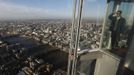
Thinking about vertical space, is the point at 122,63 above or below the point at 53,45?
above

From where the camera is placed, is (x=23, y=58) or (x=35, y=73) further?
(x=23, y=58)

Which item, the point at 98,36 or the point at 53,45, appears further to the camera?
the point at 53,45

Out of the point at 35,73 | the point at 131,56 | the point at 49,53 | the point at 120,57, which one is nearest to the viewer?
the point at 131,56

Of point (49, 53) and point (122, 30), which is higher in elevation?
point (122, 30)

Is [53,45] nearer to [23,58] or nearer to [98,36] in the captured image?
[23,58]

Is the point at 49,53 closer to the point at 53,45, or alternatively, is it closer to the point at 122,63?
the point at 53,45

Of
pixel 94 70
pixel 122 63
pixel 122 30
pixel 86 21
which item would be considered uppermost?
pixel 86 21

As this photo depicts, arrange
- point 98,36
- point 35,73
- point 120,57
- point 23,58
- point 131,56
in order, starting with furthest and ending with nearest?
1. point 23,58
2. point 35,73
3. point 98,36
4. point 120,57
5. point 131,56

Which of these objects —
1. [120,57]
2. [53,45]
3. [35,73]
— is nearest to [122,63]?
[120,57]

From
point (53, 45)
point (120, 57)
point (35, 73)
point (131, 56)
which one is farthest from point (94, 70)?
point (53, 45)

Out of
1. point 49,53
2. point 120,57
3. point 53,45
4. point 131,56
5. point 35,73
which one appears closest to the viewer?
point 131,56
